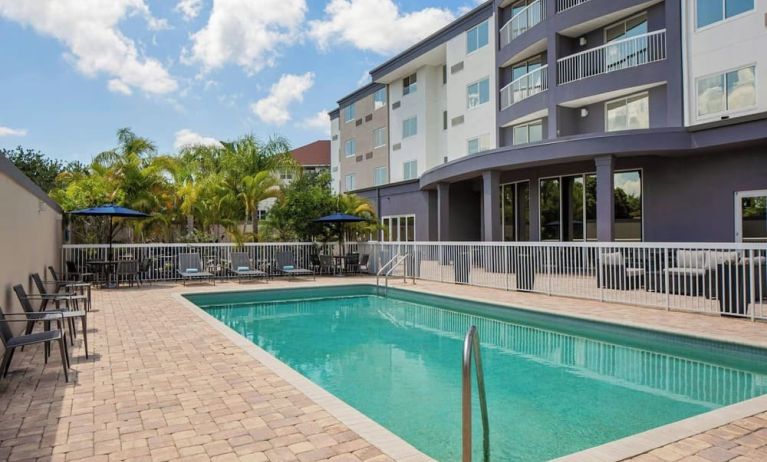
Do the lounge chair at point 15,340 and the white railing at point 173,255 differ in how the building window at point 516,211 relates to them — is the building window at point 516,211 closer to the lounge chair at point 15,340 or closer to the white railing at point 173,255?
the white railing at point 173,255

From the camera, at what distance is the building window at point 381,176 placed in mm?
31469

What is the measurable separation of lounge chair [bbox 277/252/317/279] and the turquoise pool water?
19.2ft

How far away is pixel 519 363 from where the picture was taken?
7723mm

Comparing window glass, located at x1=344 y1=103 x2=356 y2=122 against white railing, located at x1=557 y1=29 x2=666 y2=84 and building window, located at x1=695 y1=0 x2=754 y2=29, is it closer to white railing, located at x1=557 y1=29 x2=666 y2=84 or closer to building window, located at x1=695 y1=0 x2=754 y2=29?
white railing, located at x1=557 y1=29 x2=666 y2=84

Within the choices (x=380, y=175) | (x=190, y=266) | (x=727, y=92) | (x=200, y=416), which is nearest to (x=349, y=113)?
(x=380, y=175)

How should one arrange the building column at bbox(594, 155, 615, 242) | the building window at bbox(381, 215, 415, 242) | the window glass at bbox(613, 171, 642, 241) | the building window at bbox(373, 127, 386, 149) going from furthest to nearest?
1. the building window at bbox(373, 127, 386, 149)
2. the building window at bbox(381, 215, 415, 242)
3. the window glass at bbox(613, 171, 642, 241)
4. the building column at bbox(594, 155, 615, 242)

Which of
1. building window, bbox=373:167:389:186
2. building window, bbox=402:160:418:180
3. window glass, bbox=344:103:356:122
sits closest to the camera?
building window, bbox=402:160:418:180

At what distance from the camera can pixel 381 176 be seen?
1259 inches

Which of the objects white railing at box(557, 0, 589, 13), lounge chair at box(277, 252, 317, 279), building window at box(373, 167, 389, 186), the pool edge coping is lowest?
the pool edge coping

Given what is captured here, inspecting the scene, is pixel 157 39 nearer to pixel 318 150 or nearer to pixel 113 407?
pixel 113 407

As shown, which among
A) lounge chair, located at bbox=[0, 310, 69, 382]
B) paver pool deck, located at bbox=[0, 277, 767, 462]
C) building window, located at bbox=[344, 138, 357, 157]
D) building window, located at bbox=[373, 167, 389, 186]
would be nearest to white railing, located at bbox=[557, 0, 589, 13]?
paver pool deck, located at bbox=[0, 277, 767, 462]

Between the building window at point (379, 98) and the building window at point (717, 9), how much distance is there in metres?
19.4

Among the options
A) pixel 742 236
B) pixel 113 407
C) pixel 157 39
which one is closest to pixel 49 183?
pixel 157 39

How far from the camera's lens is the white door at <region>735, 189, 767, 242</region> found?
13.8 meters
